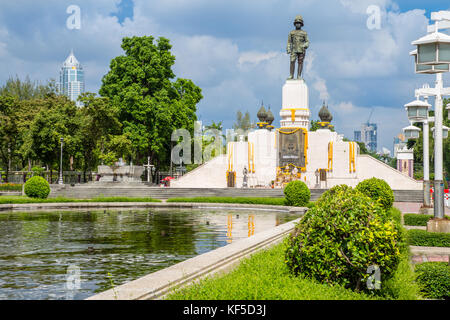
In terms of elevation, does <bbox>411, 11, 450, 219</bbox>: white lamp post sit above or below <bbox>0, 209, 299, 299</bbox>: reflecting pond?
above

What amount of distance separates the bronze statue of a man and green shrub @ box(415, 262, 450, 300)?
1632 inches

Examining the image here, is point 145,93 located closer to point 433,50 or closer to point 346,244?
point 433,50

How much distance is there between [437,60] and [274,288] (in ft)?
27.5

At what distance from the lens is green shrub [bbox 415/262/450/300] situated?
7.79 metres

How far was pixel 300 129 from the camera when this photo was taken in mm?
46062

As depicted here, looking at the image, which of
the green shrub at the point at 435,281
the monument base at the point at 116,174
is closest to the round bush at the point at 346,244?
the green shrub at the point at 435,281

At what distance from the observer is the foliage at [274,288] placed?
19.4 feet

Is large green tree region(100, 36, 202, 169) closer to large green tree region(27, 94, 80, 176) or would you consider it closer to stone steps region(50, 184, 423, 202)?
large green tree region(27, 94, 80, 176)

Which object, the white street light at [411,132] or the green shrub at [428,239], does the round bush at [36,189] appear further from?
the green shrub at [428,239]

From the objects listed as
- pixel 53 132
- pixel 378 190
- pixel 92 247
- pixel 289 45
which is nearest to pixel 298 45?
pixel 289 45

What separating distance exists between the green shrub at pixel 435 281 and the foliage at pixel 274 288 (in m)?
0.24

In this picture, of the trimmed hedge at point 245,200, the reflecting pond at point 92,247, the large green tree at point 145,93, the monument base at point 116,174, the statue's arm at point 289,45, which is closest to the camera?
the reflecting pond at point 92,247

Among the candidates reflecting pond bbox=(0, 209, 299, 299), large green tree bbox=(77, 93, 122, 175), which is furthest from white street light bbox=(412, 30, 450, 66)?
large green tree bbox=(77, 93, 122, 175)
